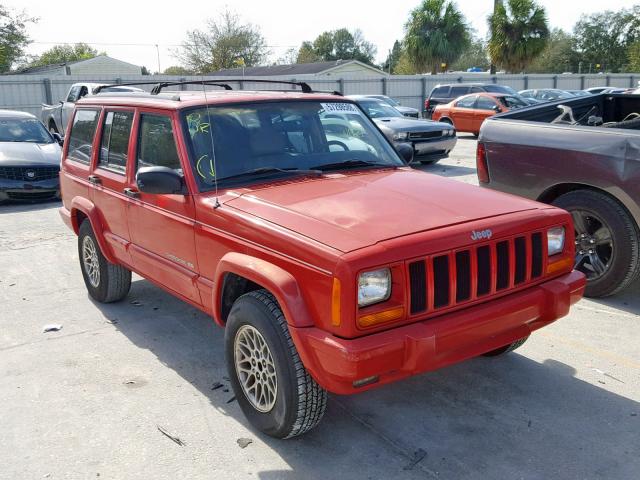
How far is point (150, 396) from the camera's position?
3.92 metres

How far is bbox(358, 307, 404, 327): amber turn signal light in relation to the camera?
2826 millimetres

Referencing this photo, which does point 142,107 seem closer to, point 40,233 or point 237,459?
point 237,459

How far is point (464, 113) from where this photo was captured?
797 inches

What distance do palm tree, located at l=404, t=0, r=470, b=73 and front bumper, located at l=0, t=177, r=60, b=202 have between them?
40.9 metres

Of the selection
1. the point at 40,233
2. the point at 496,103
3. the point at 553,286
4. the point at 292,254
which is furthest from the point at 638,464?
the point at 496,103

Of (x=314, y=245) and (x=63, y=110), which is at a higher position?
(x=63, y=110)

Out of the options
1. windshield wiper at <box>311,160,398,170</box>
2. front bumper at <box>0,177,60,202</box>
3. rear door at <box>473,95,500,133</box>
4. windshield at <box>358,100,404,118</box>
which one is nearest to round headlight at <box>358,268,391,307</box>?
windshield wiper at <box>311,160,398,170</box>

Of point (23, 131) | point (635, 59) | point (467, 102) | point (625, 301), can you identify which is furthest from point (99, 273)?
point (635, 59)

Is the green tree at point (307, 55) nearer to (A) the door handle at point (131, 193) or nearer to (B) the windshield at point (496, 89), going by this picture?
(B) the windshield at point (496, 89)

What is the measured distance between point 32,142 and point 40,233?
3.75m

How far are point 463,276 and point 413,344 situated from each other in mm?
485

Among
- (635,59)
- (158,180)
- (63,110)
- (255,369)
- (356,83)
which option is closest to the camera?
(255,369)

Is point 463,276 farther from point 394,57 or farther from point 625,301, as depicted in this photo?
point 394,57

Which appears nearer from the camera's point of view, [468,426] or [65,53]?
[468,426]
